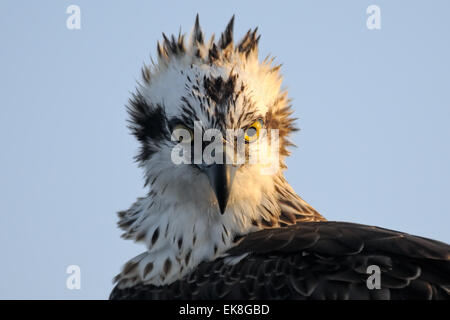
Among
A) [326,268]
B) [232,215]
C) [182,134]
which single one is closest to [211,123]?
[182,134]

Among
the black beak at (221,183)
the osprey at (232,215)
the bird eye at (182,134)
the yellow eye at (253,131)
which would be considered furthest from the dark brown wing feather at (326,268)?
the bird eye at (182,134)

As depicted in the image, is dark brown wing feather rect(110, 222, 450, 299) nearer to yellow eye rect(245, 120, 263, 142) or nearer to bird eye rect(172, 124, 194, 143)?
yellow eye rect(245, 120, 263, 142)

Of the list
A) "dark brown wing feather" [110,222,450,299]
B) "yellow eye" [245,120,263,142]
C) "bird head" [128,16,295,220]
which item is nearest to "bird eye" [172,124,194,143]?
"bird head" [128,16,295,220]

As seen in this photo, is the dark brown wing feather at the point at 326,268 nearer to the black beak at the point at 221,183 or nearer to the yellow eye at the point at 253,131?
the black beak at the point at 221,183

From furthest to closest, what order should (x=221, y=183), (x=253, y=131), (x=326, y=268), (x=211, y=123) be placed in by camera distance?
(x=253, y=131), (x=211, y=123), (x=221, y=183), (x=326, y=268)

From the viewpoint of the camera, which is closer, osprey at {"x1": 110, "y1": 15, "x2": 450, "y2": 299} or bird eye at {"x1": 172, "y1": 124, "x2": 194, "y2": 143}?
osprey at {"x1": 110, "y1": 15, "x2": 450, "y2": 299}

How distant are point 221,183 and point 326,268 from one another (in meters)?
1.38

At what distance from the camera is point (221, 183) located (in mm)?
8766

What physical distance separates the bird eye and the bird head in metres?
0.01

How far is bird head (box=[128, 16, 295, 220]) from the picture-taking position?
9148 mm

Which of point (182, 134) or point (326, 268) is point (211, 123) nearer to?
point (182, 134)
